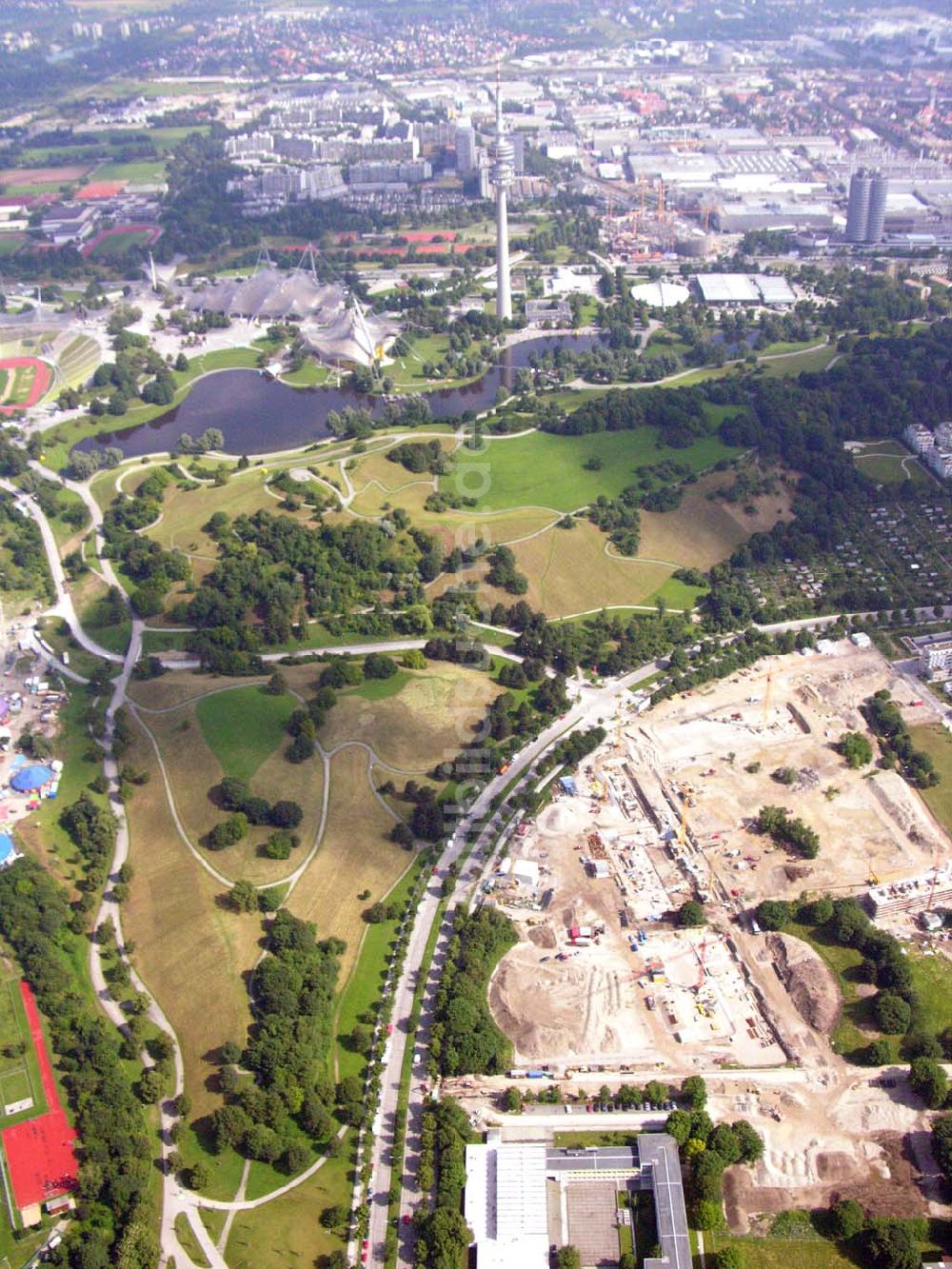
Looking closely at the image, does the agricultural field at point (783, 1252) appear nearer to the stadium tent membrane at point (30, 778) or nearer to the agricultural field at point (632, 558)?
the stadium tent membrane at point (30, 778)

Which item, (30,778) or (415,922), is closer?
(415,922)

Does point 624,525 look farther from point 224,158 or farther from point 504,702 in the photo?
point 224,158

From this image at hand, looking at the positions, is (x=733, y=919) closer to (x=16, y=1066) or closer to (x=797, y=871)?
(x=797, y=871)

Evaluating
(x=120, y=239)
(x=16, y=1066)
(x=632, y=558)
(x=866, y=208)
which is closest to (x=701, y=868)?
(x=632, y=558)

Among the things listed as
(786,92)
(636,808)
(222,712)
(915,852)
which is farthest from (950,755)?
(786,92)

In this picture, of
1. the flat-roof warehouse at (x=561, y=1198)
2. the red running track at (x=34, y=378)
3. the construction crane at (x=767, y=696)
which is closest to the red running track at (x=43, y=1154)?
the flat-roof warehouse at (x=561, y=1198)

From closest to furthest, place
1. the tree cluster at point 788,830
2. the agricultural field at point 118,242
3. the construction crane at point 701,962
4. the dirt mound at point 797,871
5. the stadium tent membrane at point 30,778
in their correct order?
the construction crane at point 701,962, the dirt mound at point 797,871, the tree cluster at point 788,830, the stadium tent membrane at point 30,778, the agricultural field at point 118,242
